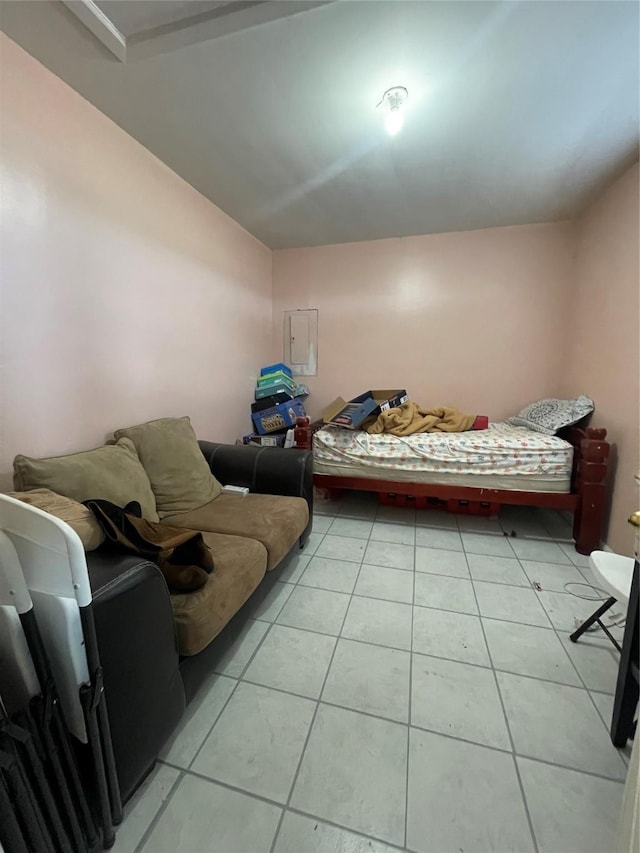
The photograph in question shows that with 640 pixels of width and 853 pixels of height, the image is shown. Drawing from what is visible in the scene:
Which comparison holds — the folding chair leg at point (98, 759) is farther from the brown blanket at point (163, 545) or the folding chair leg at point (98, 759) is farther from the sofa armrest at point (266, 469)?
the sofa armrest at point (266, 469)

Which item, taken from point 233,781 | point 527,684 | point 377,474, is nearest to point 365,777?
point 233,781

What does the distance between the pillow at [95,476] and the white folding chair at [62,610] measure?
73 cm

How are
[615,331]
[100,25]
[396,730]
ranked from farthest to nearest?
[615,331] → [100,25] → [396,730]

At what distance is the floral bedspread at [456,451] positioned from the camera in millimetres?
2416

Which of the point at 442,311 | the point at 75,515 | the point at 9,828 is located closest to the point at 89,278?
the point at 75,515

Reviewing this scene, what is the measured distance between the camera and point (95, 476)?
58.1 inches

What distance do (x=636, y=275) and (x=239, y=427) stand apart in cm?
304

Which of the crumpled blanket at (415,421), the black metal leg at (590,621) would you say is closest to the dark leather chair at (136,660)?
the black metal leg at (590,621)

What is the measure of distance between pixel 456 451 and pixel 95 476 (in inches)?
87.3

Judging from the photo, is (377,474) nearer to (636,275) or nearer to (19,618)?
(636,275)

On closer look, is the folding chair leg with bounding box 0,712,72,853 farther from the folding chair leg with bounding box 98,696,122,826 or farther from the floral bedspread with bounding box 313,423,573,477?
the floral bedspread with bounding box 313,423,573,477

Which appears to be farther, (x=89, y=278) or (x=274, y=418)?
(x=274, y=418)

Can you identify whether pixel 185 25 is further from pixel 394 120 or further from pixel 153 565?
pixel 153 565

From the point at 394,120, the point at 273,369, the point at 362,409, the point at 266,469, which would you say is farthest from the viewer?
the point at 273,369
